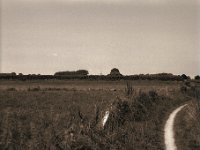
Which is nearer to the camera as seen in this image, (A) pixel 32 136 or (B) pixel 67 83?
(A) pixel 32 136

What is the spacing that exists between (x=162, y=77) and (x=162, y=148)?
7665 centimetres

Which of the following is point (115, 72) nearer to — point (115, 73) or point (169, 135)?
point (115, 73)

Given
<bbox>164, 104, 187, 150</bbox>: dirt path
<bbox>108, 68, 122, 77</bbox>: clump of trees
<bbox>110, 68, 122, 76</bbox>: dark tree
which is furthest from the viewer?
<bbox>110, 68, 122, 76</bbox>: dark tree

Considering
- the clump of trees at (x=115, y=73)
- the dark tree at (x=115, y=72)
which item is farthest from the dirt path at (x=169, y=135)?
the dark tree at (x=115, y=72)

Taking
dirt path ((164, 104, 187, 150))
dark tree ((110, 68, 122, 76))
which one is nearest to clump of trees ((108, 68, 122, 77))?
dark tree ((110, 68, 122, 76))

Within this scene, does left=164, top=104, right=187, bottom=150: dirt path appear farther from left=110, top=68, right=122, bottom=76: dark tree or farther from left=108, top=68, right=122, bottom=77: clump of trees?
left=110, top=68, right=122, bottom=76: dark tree

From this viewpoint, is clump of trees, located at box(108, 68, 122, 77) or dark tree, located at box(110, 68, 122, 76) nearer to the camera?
clump of trees, located at box(108, 68, 122, 77)

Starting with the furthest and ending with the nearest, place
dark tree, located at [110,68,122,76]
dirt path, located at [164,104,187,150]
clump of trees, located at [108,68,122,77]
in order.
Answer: dark tree, located at [110,68,122,76] → clump of trees, located at [108,68,122,77] → dirt path, located at [164,104,187,150]

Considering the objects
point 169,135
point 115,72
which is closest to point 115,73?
point 115,72

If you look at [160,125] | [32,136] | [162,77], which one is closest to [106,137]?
[32,136]

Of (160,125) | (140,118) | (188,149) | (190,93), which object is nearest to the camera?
(188,149)

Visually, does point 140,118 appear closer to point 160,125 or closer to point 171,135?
point 160,125

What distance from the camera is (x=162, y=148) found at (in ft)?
50.2

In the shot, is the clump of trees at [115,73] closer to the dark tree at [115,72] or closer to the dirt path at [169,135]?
the dark tree at [115,72]
